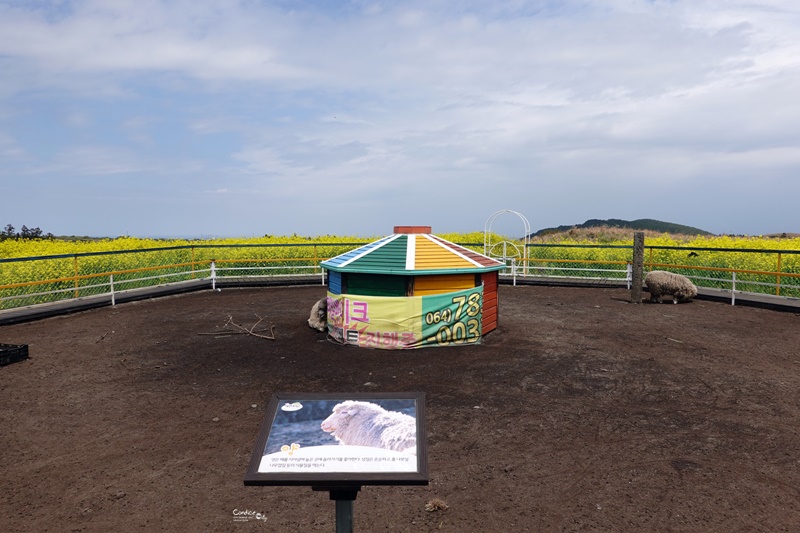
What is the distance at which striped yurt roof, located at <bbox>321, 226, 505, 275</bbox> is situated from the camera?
10.9 meters

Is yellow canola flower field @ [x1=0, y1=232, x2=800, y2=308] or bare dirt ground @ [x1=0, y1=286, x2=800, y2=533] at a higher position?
yellow canola flower field @ [x1=0, y1=232, x2=800, y2=308]

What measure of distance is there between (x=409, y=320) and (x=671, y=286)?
998cm

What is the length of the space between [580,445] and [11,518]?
5.75 m

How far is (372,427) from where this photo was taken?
133 inches

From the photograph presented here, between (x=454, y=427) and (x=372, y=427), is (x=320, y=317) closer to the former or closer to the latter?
(x=454, y=427)

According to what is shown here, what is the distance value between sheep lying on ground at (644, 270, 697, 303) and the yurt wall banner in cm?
809

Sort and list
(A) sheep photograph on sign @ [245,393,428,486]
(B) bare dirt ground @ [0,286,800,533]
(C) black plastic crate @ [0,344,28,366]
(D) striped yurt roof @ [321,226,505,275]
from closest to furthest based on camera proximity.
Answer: (A) sheep photograph on sign @ [245,393,428,486], (B) bare dirt ground @ [0,286,800,533], (C) black plastic crate @ [0,344,28,366], (D) striped yurt roof @ [321,226,505,275]

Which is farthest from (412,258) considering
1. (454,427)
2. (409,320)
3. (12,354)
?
(12,354)

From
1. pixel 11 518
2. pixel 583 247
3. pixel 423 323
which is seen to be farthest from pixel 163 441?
pixel 583 247

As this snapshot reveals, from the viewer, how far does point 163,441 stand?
619cm

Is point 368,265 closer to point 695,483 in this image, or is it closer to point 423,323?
point 423,323

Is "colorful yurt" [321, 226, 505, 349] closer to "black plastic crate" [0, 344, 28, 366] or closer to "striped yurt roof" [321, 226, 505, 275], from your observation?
"striped yurt roof" [321, 226, 505, 275]

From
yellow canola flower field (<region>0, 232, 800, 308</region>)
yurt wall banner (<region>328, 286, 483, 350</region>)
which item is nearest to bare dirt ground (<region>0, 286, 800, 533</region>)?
yurt wall banner (<region>328, 286, 483, 350</region>)

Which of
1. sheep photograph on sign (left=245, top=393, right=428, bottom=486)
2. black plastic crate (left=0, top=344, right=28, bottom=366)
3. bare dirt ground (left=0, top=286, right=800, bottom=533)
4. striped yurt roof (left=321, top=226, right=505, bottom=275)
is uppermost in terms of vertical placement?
striped yurt roof (left=321, top=226, right=505, bottom=275)
